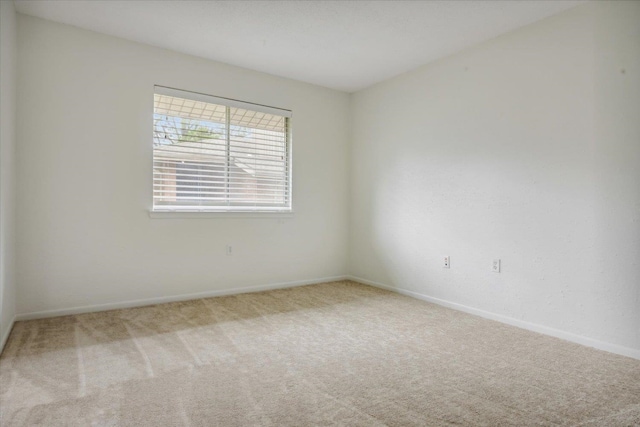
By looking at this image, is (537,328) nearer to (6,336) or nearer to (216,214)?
(216,214)

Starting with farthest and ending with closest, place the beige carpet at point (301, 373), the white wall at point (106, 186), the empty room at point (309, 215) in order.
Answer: the white wall at point (106, 186)
the empty room at point (309, 215)
the beige carpet at point (301, 373)

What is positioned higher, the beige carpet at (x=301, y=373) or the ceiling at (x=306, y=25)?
the ceiling at (x=306, y=25)

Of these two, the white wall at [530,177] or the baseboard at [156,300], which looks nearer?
the white wall at [530,177]

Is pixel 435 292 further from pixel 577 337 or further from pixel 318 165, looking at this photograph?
pixel 318 165

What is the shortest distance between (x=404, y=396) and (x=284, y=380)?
0.64 meters

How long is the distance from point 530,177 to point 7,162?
3878mm

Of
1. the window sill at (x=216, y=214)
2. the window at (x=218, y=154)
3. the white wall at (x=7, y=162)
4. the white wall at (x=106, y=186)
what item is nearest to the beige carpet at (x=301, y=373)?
the white wall at (x=7, y=162)

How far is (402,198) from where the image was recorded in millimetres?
4125

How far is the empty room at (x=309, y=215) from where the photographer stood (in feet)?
6.49

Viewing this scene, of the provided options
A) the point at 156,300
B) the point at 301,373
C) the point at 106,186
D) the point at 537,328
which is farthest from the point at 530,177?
the point at 106,186

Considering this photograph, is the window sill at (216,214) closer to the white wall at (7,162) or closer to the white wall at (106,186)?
the white wall at (106,186)

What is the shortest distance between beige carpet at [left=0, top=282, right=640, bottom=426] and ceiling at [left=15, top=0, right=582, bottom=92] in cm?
243

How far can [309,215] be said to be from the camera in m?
4.54

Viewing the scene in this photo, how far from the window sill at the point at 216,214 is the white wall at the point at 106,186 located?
0.05 m
